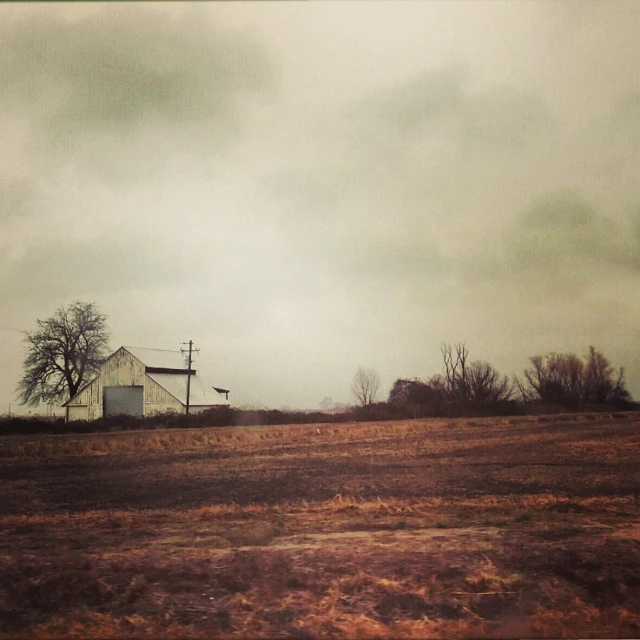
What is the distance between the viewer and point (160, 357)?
221 inches

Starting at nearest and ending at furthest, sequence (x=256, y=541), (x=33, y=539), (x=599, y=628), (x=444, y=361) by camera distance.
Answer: (x=599, y=628), (x=256, y=541), (x=33, y=539), (x=444, y=361)

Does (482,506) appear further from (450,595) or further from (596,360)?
(596,360)

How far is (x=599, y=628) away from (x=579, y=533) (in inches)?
43.7

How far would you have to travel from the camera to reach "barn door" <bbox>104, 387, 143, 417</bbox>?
5.65m

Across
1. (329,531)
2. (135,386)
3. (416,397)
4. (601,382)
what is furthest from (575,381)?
(135,386)

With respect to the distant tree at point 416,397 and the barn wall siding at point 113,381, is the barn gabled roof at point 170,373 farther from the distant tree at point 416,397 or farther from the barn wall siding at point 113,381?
the distant tree at point 416,397

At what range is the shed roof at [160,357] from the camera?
221 inches

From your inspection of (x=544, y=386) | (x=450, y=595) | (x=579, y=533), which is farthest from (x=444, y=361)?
(x=450, y=595)

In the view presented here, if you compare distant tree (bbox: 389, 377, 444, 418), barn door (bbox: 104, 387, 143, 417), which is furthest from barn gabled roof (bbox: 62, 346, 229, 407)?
distant tree (bbox: 389, 377, 444, 418)

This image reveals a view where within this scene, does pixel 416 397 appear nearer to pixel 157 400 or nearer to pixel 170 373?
pixel 170 373

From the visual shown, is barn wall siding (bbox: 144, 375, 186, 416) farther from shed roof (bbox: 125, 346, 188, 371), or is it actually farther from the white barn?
shed roof (bbox: 125, 346, 188, 371)

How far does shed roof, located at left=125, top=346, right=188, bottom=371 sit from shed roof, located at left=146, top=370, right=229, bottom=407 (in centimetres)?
11

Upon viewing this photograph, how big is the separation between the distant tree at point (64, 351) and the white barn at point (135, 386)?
0.12m

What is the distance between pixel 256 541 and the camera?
4.57 m
